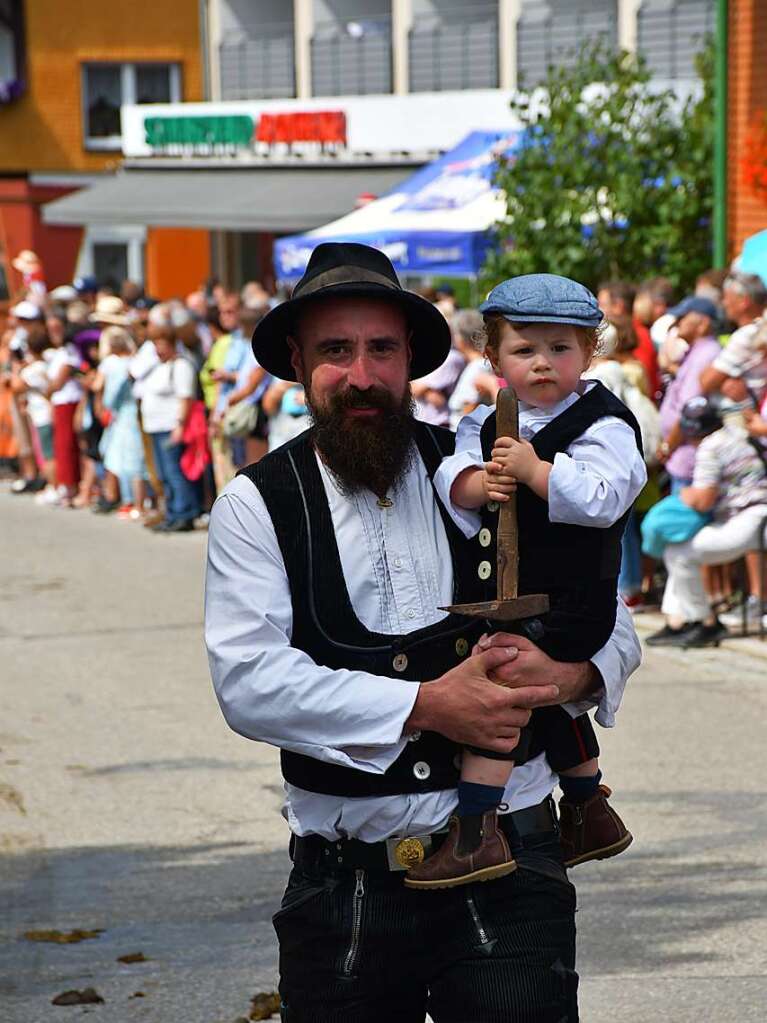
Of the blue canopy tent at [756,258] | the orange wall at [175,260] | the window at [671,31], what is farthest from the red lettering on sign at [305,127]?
the blue canopy tent at [756,258]

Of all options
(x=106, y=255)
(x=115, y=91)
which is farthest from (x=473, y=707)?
(x=115, y=91)

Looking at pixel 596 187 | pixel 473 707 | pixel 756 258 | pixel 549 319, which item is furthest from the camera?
pixel 596 187

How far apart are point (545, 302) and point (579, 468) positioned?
31cm

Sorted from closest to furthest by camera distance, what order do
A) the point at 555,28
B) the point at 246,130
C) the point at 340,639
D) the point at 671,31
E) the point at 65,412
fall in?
the point at 340,639 < the point at 65,412 < the point at 671,31 < the point at 555,28 < the point at 246,130

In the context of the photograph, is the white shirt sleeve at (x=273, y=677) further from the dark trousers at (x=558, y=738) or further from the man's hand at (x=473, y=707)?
the dark trousers at (x=558, y=738)

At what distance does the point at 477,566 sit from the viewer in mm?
3463

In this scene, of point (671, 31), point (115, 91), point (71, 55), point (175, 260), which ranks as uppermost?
A: point (71, 55)

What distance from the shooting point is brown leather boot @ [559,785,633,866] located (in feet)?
12.5

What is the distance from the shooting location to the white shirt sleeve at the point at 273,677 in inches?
128

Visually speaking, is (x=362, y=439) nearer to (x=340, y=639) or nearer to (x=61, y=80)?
(x=340, y=639)

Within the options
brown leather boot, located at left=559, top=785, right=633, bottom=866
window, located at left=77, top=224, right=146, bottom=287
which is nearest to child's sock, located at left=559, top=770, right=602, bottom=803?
brown leather boot, located at left=559, top=785, right=633, bottom=866

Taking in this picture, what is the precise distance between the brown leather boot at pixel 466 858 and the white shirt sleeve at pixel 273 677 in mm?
164

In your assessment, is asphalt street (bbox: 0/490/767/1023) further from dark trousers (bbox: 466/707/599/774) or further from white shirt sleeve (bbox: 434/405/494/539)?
white shirt sleeve (bbox: 434/405/494/539)

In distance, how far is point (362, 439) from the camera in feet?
11.2
